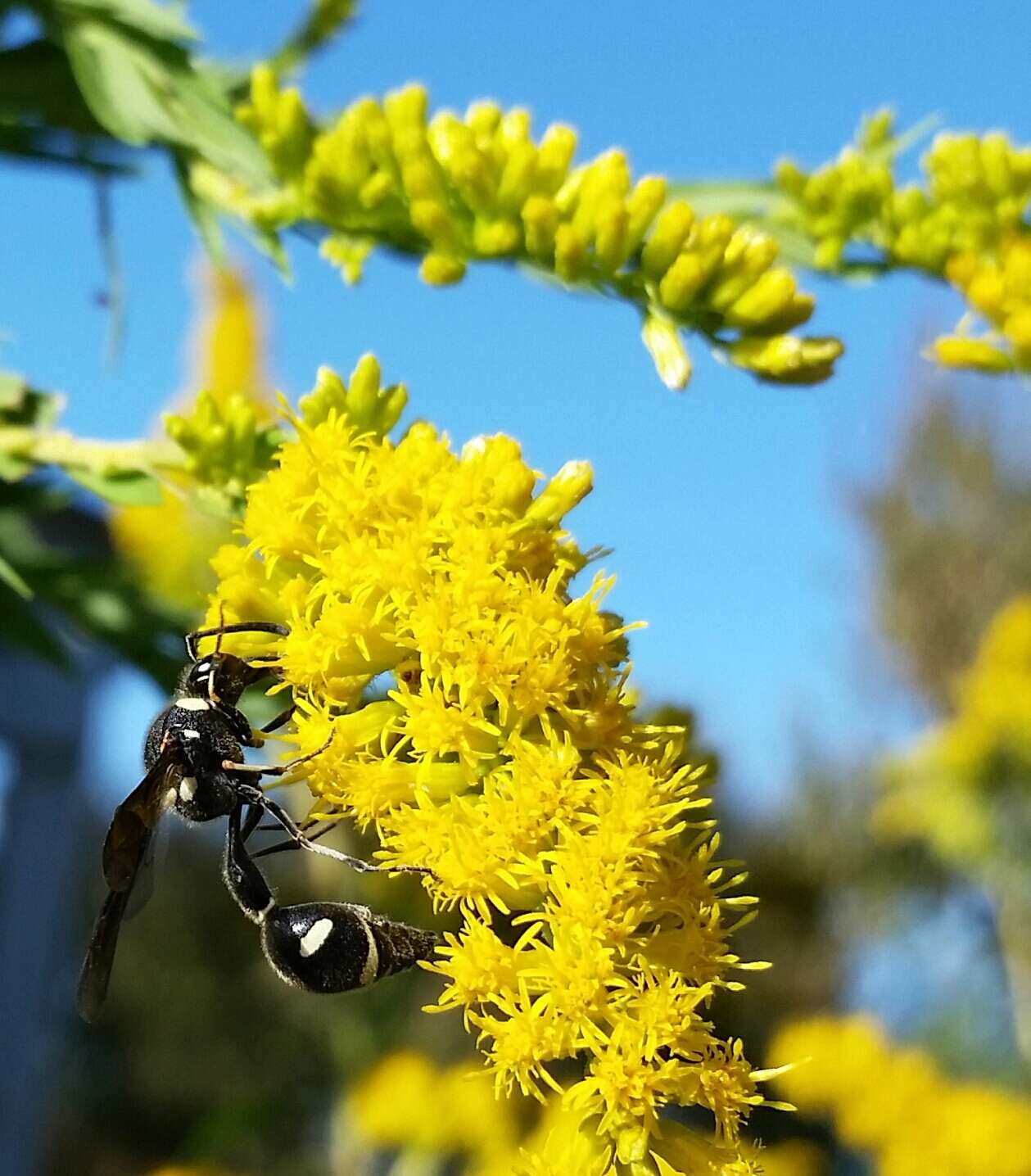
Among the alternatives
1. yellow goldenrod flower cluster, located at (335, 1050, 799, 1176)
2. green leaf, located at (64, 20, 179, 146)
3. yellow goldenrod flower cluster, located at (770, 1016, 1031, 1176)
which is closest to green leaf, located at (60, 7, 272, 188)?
green leaf, located at (64, 20, 179, 146)

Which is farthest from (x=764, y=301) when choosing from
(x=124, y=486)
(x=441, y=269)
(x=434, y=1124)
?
(x=434, y=1124)

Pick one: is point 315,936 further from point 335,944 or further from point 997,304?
point 997,304

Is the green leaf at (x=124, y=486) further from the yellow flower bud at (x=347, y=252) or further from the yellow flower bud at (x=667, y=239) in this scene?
the yellow flower bud at (x=667, y=239)

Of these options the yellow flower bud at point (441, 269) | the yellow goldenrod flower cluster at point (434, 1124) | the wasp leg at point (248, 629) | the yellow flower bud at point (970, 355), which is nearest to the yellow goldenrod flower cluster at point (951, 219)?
the yellow flower bud at point (970, 355)

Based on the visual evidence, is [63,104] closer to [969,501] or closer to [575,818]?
[575,818]

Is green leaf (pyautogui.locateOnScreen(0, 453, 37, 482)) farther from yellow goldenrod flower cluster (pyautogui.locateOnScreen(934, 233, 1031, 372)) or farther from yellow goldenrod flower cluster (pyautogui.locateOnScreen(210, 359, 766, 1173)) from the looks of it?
yellow goldenrod flower cluster (pyautogui.locateOnScreen(934, 233, 1031, 372))

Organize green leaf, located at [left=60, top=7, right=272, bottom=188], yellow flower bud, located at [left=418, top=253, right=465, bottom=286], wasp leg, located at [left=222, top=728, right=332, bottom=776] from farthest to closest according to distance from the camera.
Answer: green leaf, located at [left=60, top=7, right=272, bottom=188] → yellow flower bud, located at [left=418, top=253, right=465, bottom=286] → wasp leg, located at [left=222, top=728, right=332, bottom=776]
